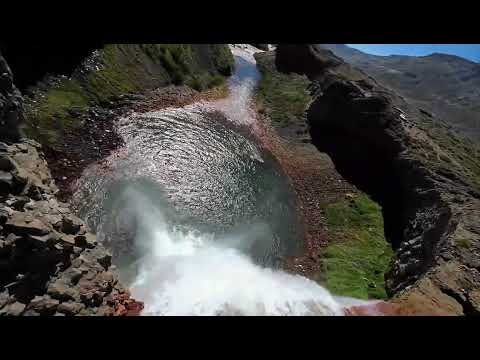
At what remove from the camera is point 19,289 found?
41.0 feet

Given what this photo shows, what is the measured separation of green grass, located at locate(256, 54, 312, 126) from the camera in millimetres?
42031

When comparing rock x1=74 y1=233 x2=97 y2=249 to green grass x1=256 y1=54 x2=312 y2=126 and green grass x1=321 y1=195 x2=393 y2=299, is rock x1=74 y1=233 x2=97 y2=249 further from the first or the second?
green grass x1=256 y1=54 x2=312 y2=126

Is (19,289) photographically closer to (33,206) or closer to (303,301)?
(33,206)

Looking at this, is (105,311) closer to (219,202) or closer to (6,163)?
(6,163)

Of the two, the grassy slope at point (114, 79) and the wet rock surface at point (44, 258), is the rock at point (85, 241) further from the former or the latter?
the grassy slope at point (114, 79)

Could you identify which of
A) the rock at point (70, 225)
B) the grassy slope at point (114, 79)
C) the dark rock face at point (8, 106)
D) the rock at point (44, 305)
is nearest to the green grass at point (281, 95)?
the grassy slope at point (114, 79)

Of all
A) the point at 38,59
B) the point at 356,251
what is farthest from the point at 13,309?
the point at 356,251

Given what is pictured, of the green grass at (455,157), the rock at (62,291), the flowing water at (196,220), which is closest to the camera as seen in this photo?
the rock at (62,291)

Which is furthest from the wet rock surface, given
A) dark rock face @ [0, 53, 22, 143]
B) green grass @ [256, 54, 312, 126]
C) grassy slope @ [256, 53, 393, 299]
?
green grass @ [256, 54, 312, 126]

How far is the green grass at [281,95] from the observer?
138 ft

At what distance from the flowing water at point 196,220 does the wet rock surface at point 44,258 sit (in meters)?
→ 1.80

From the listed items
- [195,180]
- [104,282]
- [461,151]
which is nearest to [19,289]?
[104,282]

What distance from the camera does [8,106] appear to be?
1741 cm
